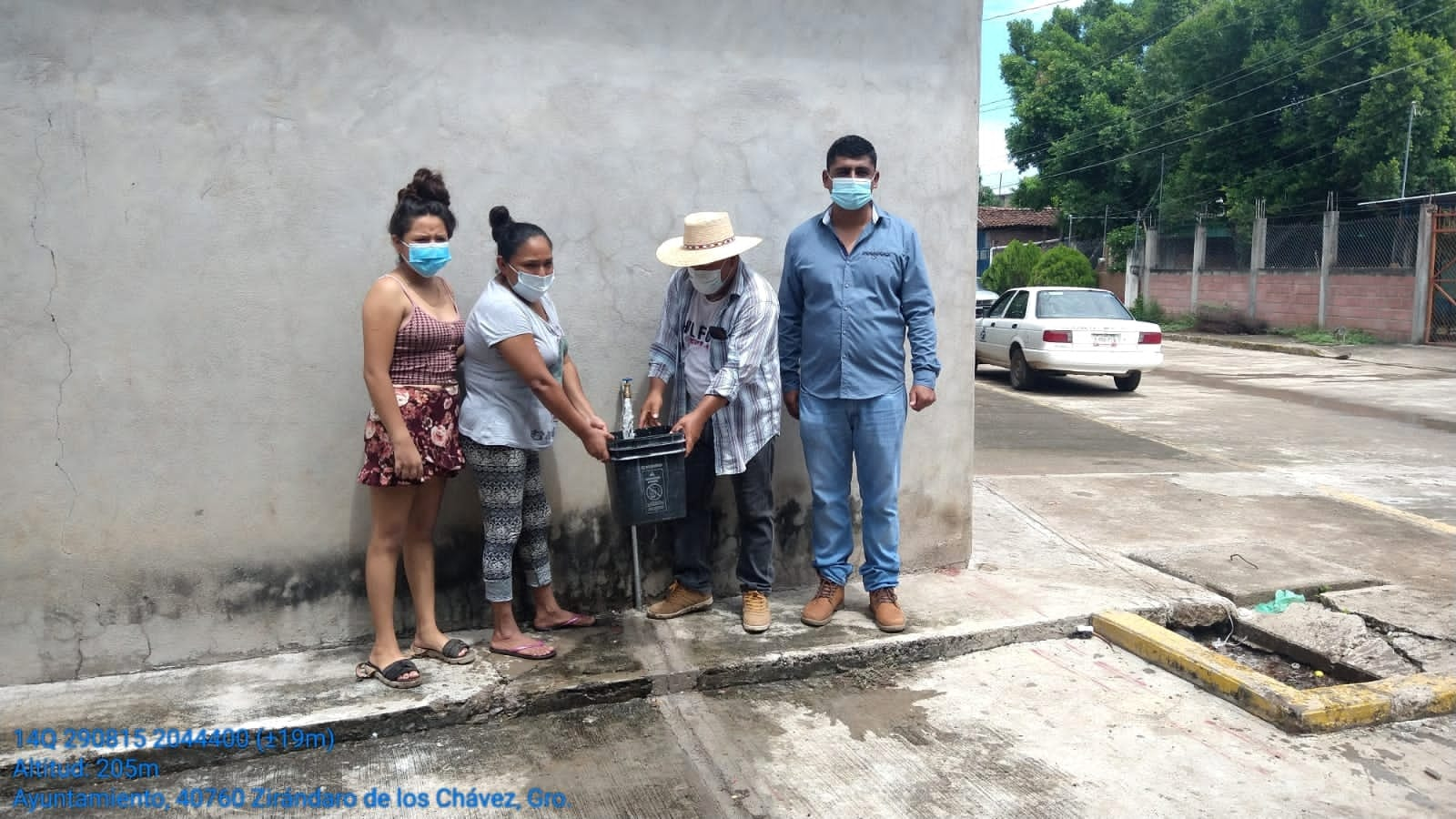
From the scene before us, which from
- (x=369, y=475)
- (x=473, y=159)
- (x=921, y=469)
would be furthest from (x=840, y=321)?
(x=369, y=475)

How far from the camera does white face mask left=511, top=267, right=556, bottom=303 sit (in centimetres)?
388

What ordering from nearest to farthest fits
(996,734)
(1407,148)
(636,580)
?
(996,734) → (636,580) → (1407,148)

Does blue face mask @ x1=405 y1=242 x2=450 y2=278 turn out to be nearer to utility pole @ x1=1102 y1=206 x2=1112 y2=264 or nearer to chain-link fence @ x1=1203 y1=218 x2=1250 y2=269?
chain-link fence @ x1=1203 y1=218 x2=1250 y2=269

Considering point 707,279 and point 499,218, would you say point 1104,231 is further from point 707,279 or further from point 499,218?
point 499,218

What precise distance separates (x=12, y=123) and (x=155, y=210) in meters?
0.51

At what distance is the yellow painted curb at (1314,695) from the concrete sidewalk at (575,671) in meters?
0.56

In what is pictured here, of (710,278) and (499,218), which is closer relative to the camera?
(499,218)

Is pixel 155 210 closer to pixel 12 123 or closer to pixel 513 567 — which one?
pixel 12 123

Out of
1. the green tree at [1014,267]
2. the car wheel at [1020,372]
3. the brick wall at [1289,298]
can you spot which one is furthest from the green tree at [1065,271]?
the car wheel at [1020,372]

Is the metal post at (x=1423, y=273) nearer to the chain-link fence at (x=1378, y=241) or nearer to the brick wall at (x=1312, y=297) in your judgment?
the brick wall at (x=1312, y=297)

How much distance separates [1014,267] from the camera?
30188 mm

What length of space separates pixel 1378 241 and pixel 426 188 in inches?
926

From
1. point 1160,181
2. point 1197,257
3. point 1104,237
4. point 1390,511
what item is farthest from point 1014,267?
point 1390,511

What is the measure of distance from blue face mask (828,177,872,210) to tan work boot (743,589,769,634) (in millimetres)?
1656
